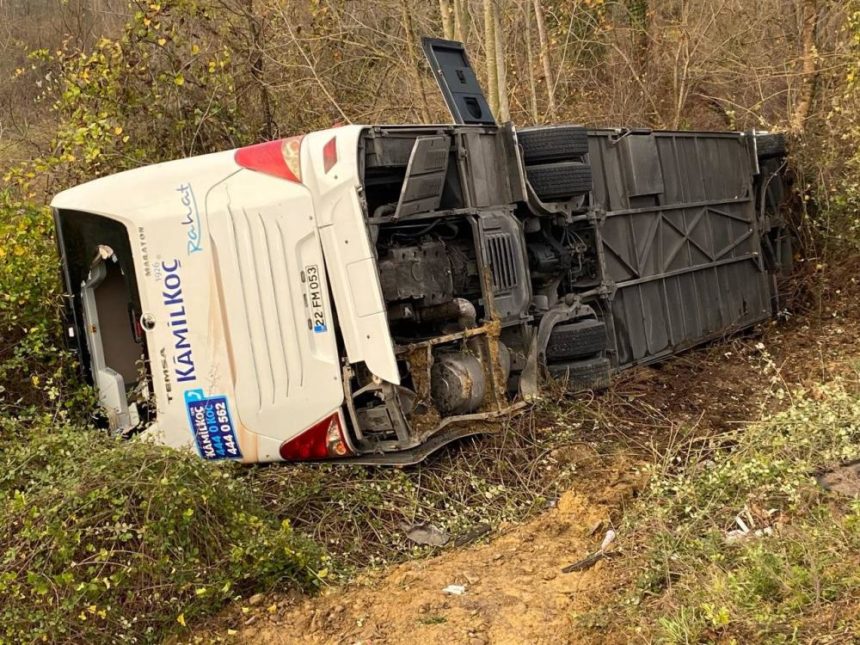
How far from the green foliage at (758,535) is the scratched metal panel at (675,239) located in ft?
8.92

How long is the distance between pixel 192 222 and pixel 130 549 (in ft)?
6.85

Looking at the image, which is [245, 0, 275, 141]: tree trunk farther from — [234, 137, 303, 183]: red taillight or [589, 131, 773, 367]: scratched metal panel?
[234, 137, 303, 183]: red taillight

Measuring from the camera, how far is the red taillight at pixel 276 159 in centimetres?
540

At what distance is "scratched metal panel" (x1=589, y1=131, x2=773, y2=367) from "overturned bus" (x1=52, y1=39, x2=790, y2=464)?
25.1 inches

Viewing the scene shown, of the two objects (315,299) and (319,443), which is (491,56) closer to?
(315,299)

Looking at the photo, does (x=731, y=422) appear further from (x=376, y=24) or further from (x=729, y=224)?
(x=376, y=24)

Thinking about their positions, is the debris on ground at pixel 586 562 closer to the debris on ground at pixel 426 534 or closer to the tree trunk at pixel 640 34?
the debris on ground at pixel 426 534

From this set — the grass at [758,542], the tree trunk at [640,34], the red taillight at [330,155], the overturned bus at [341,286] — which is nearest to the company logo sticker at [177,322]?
the overturned bus at [341,286]

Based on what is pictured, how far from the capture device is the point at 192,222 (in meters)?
5.53

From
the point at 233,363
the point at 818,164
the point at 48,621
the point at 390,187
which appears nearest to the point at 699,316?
the point at 818,164

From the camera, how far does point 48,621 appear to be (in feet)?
13.2

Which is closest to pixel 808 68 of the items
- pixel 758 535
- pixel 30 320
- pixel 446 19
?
pixel 446 19

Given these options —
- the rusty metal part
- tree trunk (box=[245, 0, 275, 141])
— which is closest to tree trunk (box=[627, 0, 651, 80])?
tree trunk (box=[245, 0, 275, 141])

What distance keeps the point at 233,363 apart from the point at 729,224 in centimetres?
577
